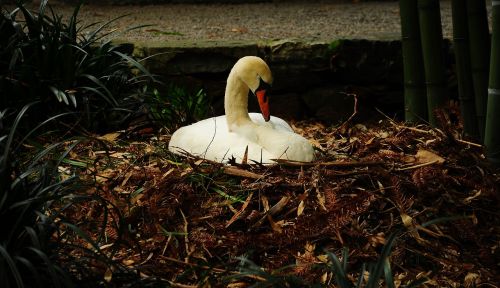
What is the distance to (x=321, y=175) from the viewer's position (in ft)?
11.5

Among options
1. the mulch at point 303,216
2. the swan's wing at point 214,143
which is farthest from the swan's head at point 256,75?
the mulch at point 303,216

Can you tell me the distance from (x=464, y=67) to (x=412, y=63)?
30cm

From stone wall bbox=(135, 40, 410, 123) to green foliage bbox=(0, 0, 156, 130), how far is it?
61cm

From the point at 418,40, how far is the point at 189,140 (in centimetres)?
130

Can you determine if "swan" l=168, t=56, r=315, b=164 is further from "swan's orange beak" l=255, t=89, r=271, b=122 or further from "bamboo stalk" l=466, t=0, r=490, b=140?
"bamboo stalk" l=466, t=0, r=490, b=140

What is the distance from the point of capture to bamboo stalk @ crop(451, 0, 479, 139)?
420cm

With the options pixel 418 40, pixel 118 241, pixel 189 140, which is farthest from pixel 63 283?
pixel 418 40

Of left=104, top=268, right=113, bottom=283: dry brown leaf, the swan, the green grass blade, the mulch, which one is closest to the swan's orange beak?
the swan

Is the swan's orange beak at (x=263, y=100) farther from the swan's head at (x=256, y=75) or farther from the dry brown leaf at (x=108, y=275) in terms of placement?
the dry brown leaf at (x=108, y=275)

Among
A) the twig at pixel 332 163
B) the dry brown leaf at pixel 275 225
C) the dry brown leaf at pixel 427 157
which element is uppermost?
the twig at pixel 332 163

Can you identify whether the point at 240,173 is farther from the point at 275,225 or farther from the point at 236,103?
the point at 236,103

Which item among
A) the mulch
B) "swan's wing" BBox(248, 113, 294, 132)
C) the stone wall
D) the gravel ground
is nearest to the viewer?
the mulch

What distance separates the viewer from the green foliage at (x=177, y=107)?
486 cm

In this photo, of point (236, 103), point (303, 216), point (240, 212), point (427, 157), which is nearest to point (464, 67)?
point (427, 157)
